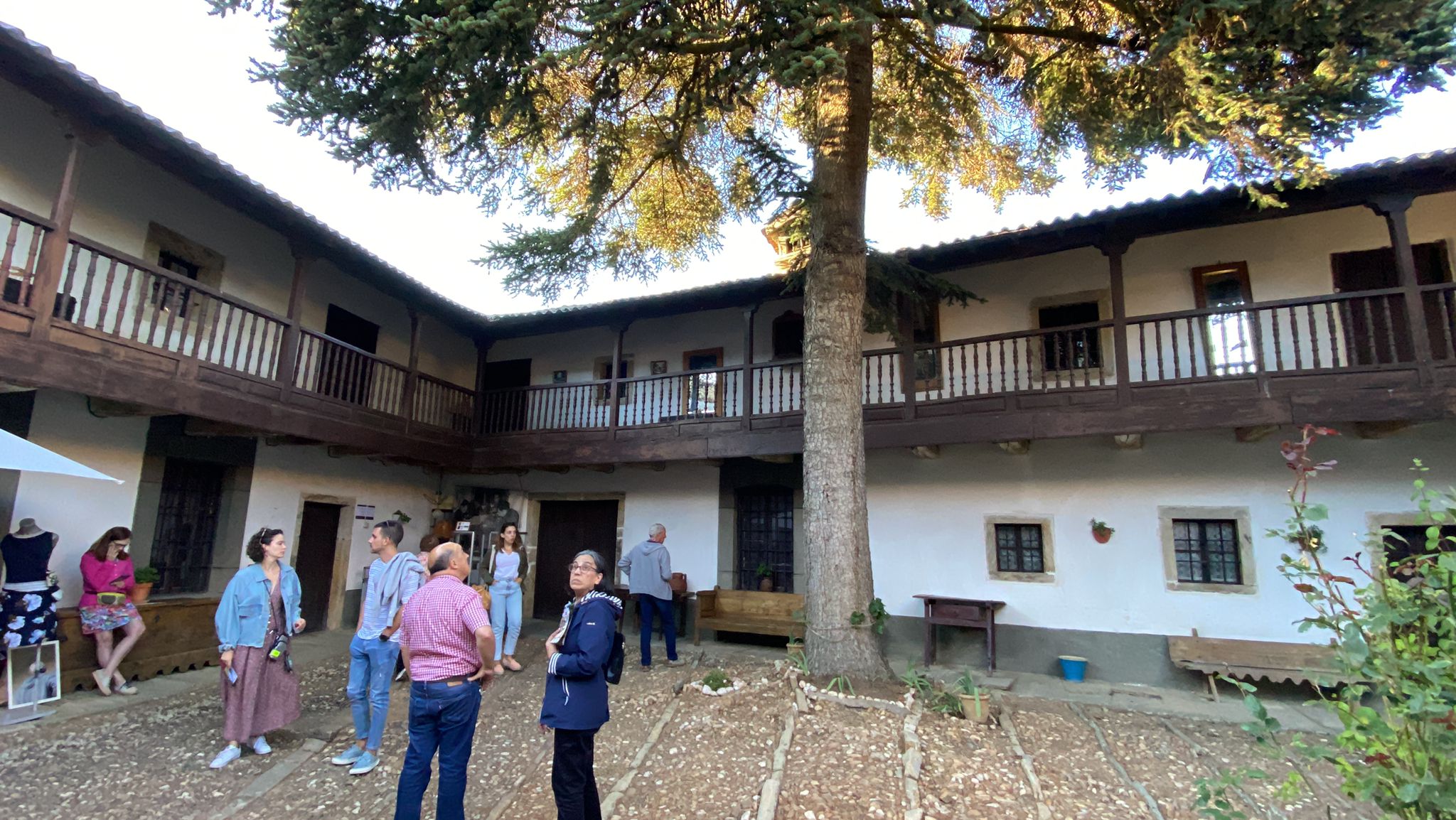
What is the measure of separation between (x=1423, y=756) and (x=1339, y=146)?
520cm

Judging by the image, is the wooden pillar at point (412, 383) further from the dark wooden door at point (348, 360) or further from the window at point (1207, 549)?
the window at point (1207, 549)

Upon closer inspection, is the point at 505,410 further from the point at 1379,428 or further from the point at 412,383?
the point at 1379,428

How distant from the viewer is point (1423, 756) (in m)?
1.99

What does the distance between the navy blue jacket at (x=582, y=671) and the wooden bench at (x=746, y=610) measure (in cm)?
585

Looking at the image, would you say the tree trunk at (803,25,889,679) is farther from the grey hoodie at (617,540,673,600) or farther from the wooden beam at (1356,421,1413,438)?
the wooden beam at (1356,421,1413,438)

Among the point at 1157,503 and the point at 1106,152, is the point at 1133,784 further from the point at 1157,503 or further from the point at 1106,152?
the point at 1106,152

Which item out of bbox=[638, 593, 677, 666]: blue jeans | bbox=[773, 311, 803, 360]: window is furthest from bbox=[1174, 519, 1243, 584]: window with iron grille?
bbox=[638, 593, 677, 666]: blue jeans

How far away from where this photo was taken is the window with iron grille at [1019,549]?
344 inches

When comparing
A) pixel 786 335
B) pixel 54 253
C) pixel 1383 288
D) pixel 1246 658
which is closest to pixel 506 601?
pixel 54 253

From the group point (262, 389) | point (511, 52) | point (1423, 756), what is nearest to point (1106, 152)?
point (511, 52)

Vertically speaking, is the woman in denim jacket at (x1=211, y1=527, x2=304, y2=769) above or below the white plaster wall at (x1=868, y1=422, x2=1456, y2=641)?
below

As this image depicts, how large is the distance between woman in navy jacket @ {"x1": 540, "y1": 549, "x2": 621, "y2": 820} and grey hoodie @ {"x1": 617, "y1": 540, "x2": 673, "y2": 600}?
14.1 feet

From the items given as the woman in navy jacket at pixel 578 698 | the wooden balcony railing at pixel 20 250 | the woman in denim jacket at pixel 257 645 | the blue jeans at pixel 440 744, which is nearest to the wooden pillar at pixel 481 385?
the wooden balcony railing at pixel 20 250

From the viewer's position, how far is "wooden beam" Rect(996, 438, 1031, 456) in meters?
8.35
